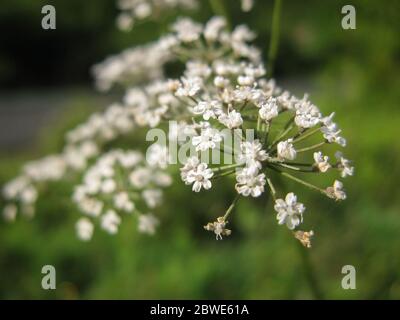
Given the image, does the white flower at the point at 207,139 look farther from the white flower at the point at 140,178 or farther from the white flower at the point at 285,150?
the white flower at the point at 140,178

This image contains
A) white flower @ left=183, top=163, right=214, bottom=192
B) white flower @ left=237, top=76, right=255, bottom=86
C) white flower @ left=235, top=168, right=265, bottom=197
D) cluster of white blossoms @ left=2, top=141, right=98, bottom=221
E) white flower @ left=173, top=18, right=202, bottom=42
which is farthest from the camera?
cluster of white blossoms @ left=2, top=141, right=98, bottom=221

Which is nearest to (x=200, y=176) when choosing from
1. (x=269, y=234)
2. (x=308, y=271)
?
(x=308, y=271)

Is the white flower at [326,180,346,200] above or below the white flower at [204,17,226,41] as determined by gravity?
below

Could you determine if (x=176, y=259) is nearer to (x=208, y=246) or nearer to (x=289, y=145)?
(x=208, y=246)

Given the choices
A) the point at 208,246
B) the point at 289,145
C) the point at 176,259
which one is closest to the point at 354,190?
the point at 208,246

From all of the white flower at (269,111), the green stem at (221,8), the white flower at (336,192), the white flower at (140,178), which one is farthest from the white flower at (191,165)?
the green stem at (221,8)

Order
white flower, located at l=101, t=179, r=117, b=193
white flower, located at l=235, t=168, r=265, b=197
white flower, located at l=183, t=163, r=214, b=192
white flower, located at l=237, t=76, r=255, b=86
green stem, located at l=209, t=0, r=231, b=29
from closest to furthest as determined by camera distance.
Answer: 1. white flower, located at l=235, t=168, r=265, b=197
2. white flower, located at l=183, t=163, r=214, b=192
3. white flower, located at l=237, t=76, r=255, b=86
4. white flower, located at l=101, t=179, r=117, b=193
5. green stem, located at l=209, t=0, r=231, b=29

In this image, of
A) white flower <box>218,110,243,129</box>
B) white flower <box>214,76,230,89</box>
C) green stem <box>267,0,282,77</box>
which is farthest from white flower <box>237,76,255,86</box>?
green stem <box>267,0,282,77</box>

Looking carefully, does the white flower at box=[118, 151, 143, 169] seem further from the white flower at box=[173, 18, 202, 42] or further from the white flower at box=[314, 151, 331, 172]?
the white flower at box=[314, 151, 331, 172]
